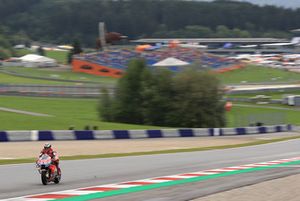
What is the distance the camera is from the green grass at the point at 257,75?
116 metres

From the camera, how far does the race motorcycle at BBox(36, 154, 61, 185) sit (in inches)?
505

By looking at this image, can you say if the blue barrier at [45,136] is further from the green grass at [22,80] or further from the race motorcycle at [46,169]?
the green grass at [22,80]

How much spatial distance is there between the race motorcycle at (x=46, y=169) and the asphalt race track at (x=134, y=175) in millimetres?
153

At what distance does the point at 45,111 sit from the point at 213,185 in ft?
154

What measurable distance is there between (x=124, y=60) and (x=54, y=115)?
73697mm

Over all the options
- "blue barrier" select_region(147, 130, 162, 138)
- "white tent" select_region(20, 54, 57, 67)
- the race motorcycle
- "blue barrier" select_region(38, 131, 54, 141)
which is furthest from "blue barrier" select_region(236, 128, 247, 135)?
"white tent" select_region(20, 54, 57, 67)

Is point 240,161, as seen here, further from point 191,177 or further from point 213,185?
point 213,185

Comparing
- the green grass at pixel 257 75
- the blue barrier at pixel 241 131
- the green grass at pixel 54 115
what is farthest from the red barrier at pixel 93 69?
the blue barrier at pixel 241 131

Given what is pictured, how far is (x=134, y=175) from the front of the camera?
51.5 ft

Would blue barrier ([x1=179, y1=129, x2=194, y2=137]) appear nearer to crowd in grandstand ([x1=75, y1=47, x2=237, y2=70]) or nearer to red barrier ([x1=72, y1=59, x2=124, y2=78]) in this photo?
red barrier ([x1=72, y1=59, x2=124, y2=78])

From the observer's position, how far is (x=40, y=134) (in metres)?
29.5

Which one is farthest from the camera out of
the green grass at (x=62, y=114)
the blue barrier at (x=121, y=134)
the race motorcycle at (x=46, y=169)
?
the green grass at (x=62, y=114)

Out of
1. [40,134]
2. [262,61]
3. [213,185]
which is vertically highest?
[213,185]

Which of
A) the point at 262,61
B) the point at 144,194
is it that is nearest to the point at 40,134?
the point at 144,194
